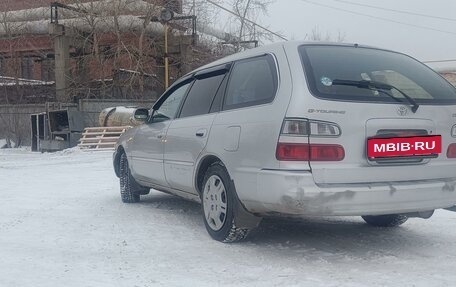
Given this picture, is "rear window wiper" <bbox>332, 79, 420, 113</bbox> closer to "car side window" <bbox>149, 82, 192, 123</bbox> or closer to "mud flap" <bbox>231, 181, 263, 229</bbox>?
"mud flap" <bbox>231, 181, 263, 229</bbox>

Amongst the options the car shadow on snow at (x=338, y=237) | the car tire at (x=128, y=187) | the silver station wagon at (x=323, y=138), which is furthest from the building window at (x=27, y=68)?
the silver station wagon at (x=323, y=138)

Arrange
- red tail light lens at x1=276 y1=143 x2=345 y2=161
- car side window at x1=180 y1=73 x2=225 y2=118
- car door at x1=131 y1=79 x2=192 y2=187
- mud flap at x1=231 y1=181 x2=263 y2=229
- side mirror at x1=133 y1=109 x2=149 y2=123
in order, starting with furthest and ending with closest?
side mirror at x1=133 y1=109 x2=149 y2=123 < car door at x1=131 y1=79 x2=192 y2=187 < car side window at x1=180 y1=73 x2=225 y2=118 < mud flap at x1=231 y1=181 x2=263 y2=229 < red tail light lens at x1=276 y1=143 x2=345 y2=161

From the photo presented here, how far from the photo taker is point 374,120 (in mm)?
3891

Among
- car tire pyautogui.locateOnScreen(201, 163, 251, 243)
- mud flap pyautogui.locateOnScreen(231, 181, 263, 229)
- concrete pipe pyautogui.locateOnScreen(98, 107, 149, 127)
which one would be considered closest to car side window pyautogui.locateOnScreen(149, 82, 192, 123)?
car tire pyautogui.locateOnScreen(201, 163, 251, 243)

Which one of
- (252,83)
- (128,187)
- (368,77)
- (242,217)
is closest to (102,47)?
(128,187)

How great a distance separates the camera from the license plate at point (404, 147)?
3869mm

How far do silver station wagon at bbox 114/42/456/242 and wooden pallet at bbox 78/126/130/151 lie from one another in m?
13.8

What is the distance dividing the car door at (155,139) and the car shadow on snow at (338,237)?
565 millimetres

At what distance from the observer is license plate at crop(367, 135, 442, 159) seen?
387cm

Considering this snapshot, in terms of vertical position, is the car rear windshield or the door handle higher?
the car rear windshield

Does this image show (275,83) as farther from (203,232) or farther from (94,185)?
(94,185)

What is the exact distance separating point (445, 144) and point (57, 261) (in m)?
3.06

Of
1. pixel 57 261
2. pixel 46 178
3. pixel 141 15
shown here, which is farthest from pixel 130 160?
pixel 141 15

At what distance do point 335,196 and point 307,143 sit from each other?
0.41m
